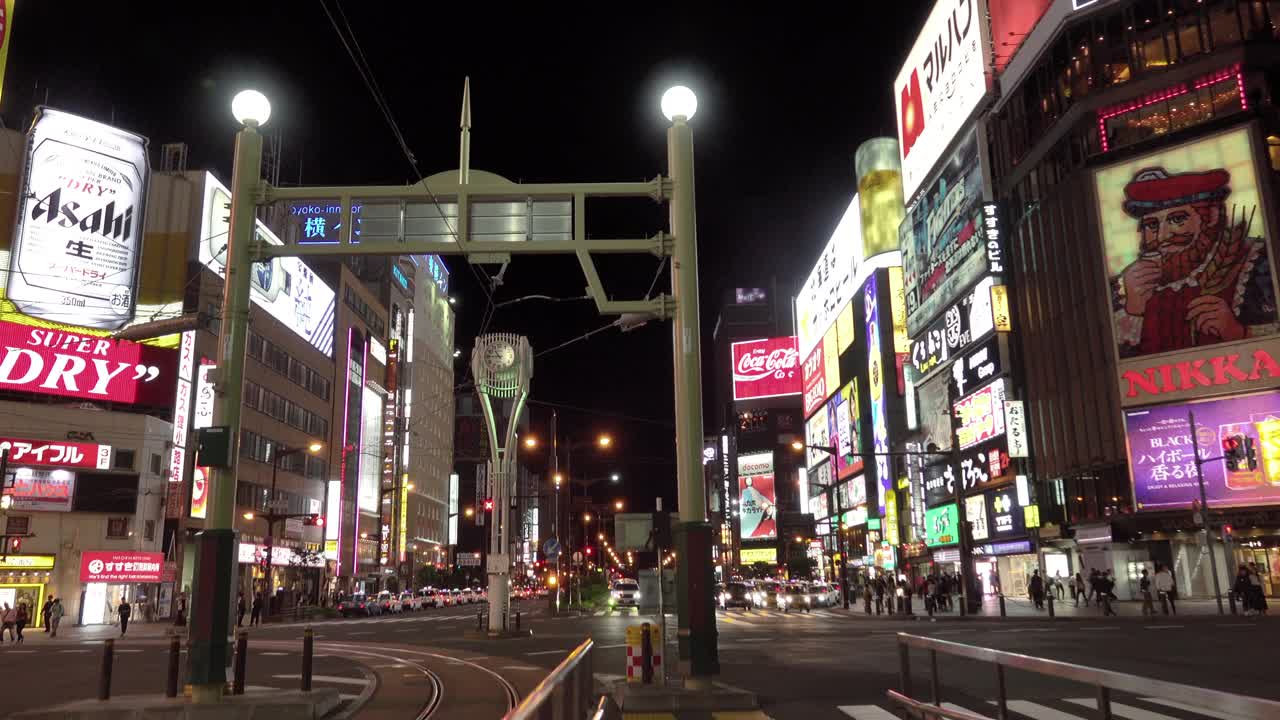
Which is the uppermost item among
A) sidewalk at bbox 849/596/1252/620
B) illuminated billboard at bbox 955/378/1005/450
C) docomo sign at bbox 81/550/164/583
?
illuminated billboard at bbox 955/378/1005/450

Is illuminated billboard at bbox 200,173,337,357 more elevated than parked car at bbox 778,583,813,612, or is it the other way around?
illuminated billboard at bbox 200,173,337,357

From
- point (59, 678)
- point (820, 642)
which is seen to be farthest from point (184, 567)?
point (820, 642)

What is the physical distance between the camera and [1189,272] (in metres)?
46.6

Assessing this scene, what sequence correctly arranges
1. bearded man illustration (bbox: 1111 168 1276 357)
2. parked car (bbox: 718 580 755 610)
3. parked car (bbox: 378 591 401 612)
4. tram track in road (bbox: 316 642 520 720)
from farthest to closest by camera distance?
parked car (bbox: 378 591 401 612), parked car (bbox: 718 580 755 610), bearded man illustration (bbox: 1111 168 1276 357), tram track in road (bbox: 316 642 520 720)

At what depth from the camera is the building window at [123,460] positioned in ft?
179

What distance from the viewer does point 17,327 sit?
53031 millimetres

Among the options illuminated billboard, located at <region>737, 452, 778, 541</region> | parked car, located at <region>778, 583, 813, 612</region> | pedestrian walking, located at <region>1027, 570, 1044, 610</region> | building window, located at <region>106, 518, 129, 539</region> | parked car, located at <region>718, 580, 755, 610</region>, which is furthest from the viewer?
illuminated billboard, located at <region>737, 452, 778, 541</region>

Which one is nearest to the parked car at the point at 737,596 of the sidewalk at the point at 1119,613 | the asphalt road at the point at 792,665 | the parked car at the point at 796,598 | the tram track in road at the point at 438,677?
the parked car at the point at 796,598

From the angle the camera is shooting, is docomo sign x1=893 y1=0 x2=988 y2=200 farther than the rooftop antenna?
Yes

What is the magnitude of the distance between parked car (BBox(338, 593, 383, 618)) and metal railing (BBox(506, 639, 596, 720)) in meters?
51.9

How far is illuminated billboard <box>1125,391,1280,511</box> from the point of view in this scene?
4406cm

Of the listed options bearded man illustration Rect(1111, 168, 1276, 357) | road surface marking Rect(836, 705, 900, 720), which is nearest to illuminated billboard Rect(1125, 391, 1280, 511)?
bearded man illustration Rect(1111, 168, 1276, 357)

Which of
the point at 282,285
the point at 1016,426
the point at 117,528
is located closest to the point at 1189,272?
the point at 1016,426

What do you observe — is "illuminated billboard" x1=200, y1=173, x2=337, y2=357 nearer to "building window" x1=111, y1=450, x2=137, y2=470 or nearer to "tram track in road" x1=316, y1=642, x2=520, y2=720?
"building window" x1=111, y1=450, x2=137, y2=470
